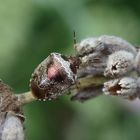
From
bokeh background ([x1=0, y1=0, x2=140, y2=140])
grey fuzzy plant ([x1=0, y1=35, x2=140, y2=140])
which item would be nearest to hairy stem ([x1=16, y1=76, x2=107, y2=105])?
grey fuzzy plant ([x1=0, y1=35, x2=140, y2=140])

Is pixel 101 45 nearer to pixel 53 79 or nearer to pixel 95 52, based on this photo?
pixel 95 52

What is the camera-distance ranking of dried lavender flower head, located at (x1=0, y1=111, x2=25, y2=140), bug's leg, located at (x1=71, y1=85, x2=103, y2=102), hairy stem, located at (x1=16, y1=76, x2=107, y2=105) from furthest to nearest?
bug's leg, located at (x1=71, y1=85, x2=103, y2=102) → hairy stem, located at (x1=16, y1=76, x2=107, y2=105) → dried lavender flower head, located at (x1=0, y1=111, x2=25, y2=140)

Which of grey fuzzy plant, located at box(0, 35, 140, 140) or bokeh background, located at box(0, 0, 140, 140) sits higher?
bokeh background, located at box(0, 0, 140, 140)

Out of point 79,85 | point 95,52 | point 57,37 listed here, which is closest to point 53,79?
point 79,85

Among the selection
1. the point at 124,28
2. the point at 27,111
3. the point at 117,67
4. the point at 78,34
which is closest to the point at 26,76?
the point at 27,111

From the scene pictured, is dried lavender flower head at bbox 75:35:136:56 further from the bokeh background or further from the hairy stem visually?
the bokeh background

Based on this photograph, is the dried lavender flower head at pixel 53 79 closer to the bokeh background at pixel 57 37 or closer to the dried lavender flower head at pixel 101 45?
the dried lavender flower head at pixel 101 45

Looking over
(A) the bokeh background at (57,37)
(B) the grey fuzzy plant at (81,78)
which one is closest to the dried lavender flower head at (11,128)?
(B) the grey fuzzy plant at (81,78)

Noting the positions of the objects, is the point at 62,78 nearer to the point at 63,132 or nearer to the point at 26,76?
the point at 26,76
